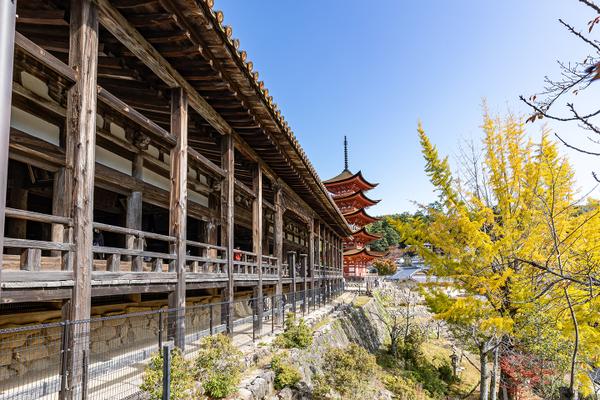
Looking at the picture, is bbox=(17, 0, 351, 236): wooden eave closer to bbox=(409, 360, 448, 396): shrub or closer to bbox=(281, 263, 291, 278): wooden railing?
bbox=(281, 263, 291, 278): wooden railing

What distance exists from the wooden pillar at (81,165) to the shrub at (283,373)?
3.92 metres

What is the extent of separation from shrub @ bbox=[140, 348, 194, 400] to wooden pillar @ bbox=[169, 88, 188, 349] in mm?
1440

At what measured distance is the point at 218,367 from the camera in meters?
5.92

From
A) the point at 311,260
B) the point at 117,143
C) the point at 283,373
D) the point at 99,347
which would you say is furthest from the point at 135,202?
the point at 311,260

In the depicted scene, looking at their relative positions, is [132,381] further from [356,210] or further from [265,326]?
[356,210]

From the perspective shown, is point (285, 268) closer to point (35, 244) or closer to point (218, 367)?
point (218, 367)

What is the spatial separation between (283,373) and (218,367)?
1.92 meters

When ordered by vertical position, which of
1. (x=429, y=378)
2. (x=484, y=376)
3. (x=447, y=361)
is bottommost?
(x=447, y=361)

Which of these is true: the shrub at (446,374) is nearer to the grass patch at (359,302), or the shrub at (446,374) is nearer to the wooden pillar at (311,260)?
the grass patch at (359,302)

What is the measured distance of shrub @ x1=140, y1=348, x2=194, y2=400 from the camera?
14.7 feet

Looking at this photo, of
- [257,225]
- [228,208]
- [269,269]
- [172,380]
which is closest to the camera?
[172,380]

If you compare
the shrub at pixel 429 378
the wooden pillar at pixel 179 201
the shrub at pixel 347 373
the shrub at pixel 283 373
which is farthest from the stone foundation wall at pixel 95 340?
the shrub at pixel 429 378

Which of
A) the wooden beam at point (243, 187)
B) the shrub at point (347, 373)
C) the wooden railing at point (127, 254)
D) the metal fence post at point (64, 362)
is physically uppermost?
the wooden beam at point (243, 187)

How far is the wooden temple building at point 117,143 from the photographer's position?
4371 mm
